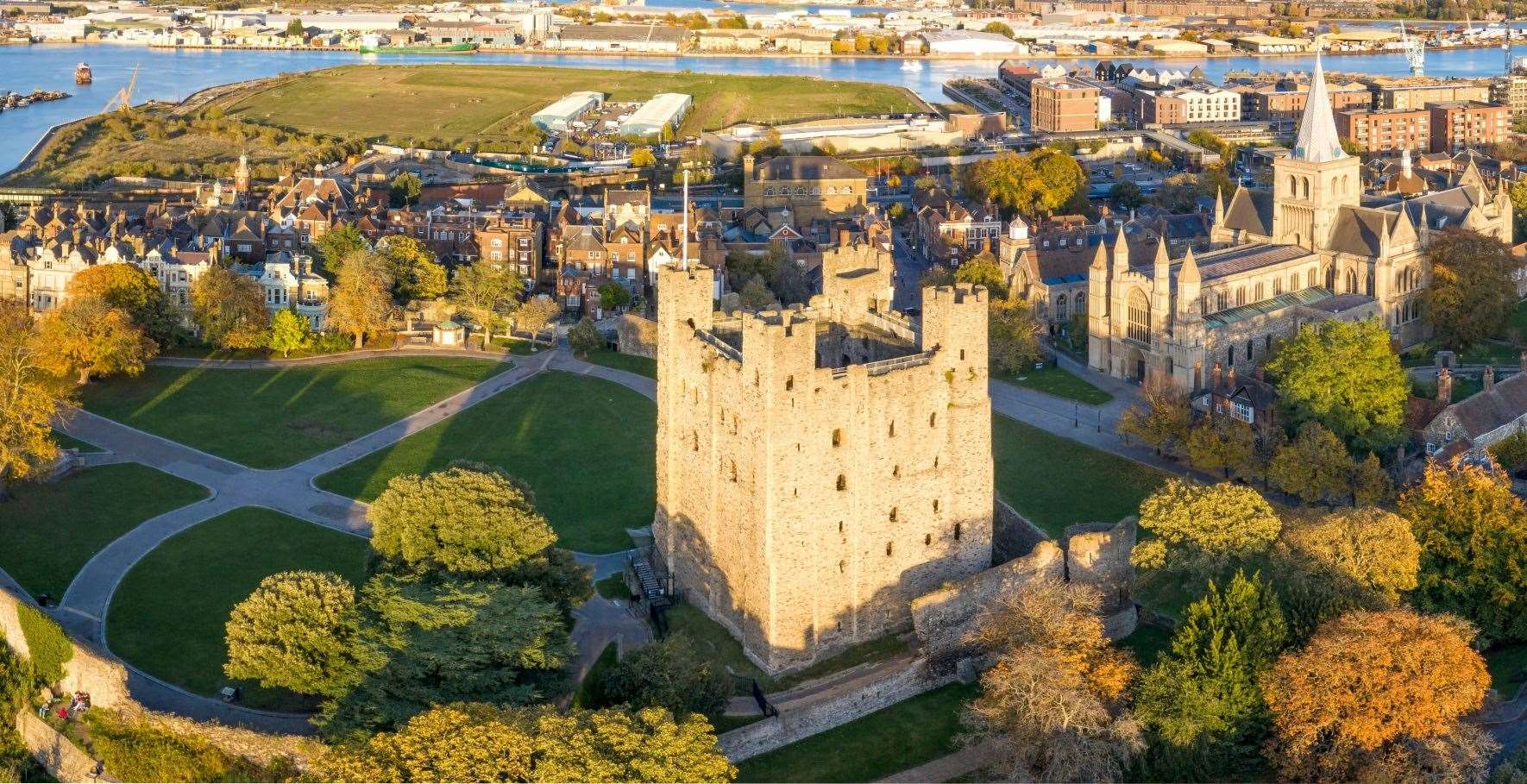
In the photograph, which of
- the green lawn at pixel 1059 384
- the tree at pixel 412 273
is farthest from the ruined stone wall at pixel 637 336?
the green lawn at pixel 1059 384

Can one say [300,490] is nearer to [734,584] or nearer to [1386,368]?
[734,584]

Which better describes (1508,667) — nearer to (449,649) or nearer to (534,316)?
(449,649)

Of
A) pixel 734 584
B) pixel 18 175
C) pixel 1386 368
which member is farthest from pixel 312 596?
pixel 18 175

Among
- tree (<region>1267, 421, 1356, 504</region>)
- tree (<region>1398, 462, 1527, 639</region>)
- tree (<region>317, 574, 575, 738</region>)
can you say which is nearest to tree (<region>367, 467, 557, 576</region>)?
tree (<region>317, 574, 575, 738</region>)

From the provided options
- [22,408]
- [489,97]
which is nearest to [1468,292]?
[22,408]

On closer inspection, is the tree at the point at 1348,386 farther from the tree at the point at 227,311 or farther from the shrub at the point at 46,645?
the tree at the point at 227,311

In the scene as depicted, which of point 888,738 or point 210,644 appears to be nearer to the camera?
point 888,738
